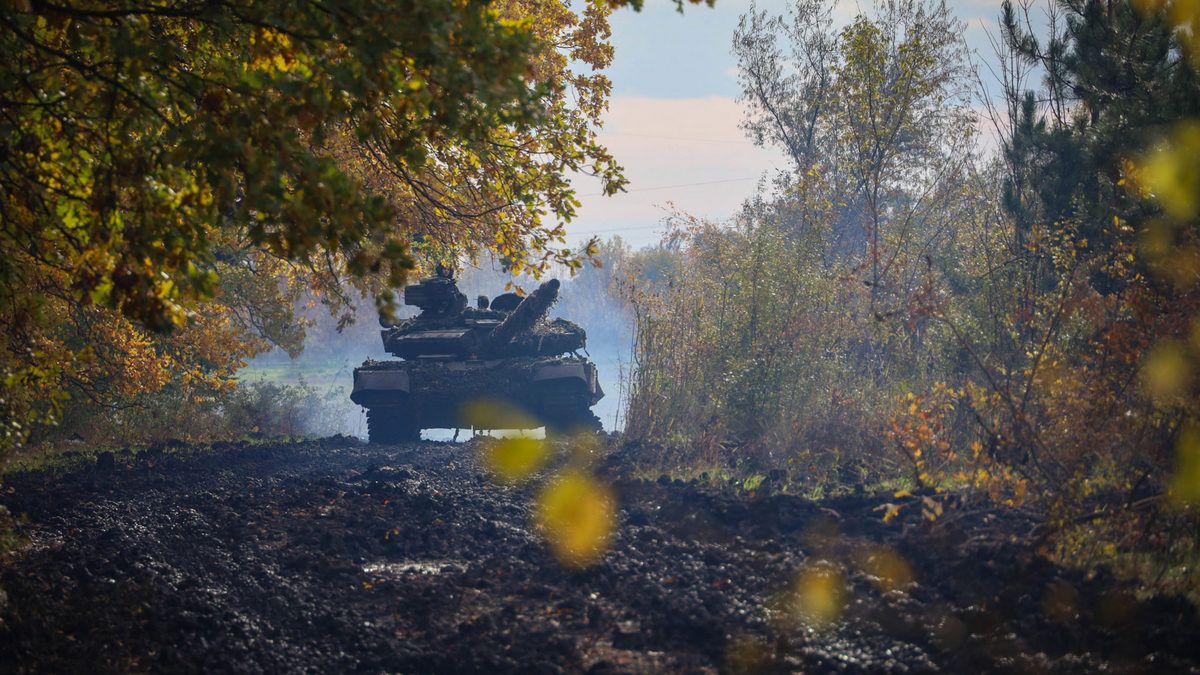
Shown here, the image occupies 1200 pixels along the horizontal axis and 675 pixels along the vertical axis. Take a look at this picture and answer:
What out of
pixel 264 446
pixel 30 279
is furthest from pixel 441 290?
pixel 30 279

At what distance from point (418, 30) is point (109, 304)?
1.85 m

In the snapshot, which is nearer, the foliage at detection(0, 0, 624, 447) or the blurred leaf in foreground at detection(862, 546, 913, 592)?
the foliage at detection(0, 0, 624, 447)

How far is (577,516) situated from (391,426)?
30.7 ft

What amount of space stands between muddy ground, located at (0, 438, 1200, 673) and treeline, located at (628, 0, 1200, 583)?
82cm

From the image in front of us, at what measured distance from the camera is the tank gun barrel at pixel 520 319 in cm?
1725

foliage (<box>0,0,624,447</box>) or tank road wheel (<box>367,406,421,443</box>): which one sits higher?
foliage (<box>0,0,624,447</box>)

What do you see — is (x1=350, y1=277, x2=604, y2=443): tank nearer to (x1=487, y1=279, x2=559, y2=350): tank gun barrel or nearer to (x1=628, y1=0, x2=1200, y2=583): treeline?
(x1=487, y1=279, x2=559, y2=350): tank gun barrel

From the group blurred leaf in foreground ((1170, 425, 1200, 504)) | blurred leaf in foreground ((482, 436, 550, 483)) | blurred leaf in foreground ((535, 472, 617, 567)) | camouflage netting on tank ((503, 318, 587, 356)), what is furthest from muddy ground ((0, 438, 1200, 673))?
camouflage netting on tank ((503, 318, 587, 356))

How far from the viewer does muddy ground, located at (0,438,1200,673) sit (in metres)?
5.10

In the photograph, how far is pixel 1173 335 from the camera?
262 inches

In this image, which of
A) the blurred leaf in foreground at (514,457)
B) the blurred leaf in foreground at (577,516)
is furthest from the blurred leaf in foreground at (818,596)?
the blurred leaf in foreground at (514,457)

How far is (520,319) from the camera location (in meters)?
17.3

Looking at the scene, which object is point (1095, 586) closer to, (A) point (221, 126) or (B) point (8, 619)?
(A) point (221, 126)

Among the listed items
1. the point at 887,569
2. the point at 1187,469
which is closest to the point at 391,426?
the point at 887,569
